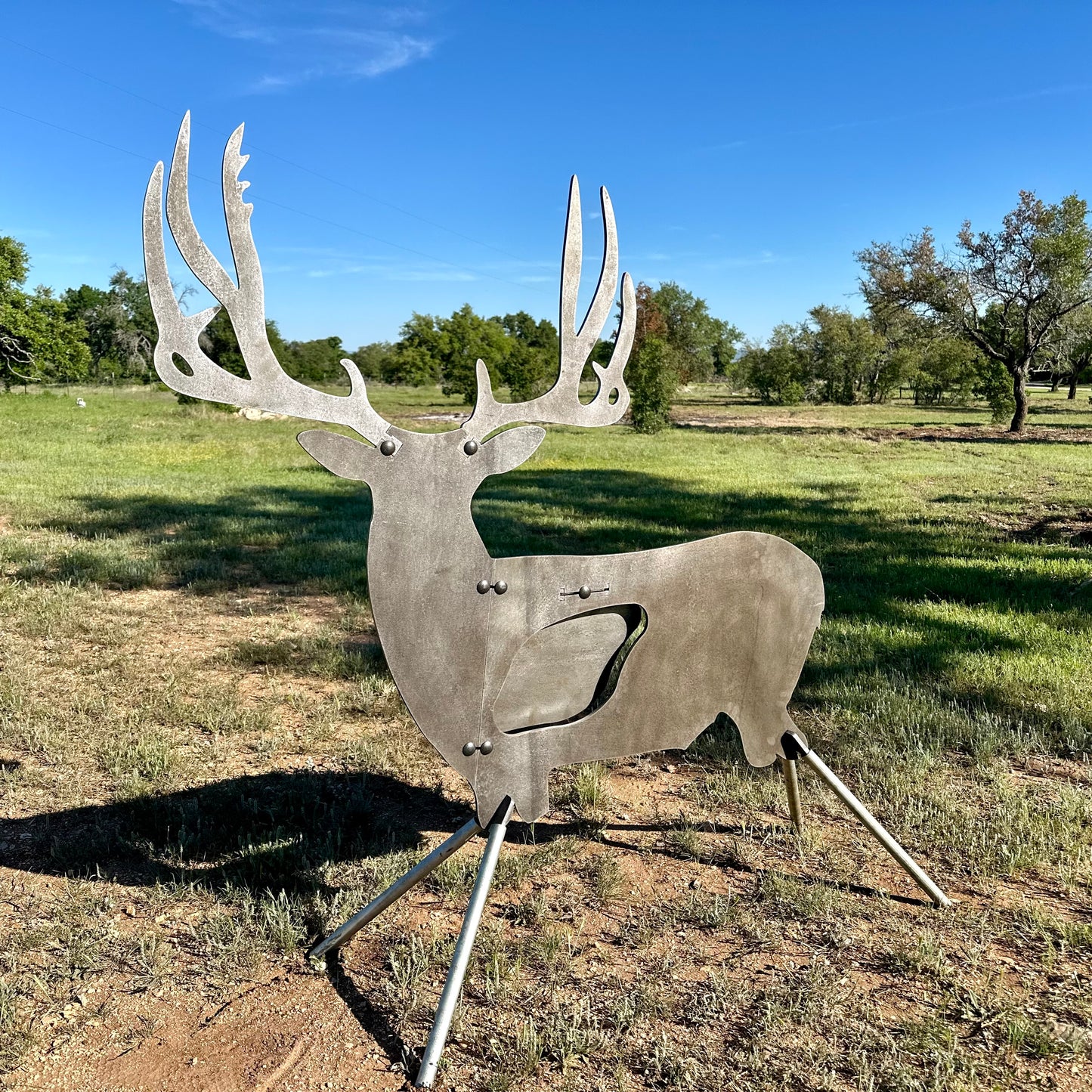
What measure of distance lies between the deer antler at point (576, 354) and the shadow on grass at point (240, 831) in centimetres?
206

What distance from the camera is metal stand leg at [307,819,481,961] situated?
2.55 m

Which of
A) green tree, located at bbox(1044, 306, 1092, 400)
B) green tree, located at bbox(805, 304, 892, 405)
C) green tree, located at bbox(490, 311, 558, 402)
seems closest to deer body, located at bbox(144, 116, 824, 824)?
green tree, located at bbox(1044, 306, 1092, 400)

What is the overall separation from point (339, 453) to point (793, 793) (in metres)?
2.40

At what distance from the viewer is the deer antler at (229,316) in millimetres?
2115

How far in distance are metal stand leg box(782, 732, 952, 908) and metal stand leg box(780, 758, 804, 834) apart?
20cm

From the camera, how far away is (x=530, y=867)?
343cm

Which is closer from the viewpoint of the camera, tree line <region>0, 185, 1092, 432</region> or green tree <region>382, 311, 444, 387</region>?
tree line <region>0, 185, 1092, 432</region>

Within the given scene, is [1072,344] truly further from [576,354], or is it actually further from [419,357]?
[419,357]

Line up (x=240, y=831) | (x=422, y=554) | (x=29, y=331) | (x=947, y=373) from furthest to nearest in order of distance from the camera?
(x=947, y=373) < (x=29, y=331) < (x=240, y=831) < (x=422, y=554)

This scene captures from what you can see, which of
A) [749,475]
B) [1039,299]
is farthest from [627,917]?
[1039,299]

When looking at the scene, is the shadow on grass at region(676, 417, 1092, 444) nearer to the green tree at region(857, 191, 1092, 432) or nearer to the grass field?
the green tree at region(857, 191, 1092, 432)

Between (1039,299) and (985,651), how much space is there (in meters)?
22.1

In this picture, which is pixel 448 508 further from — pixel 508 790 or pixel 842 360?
pixel 842 360

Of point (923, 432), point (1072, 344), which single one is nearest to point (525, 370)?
point (923, 432)
